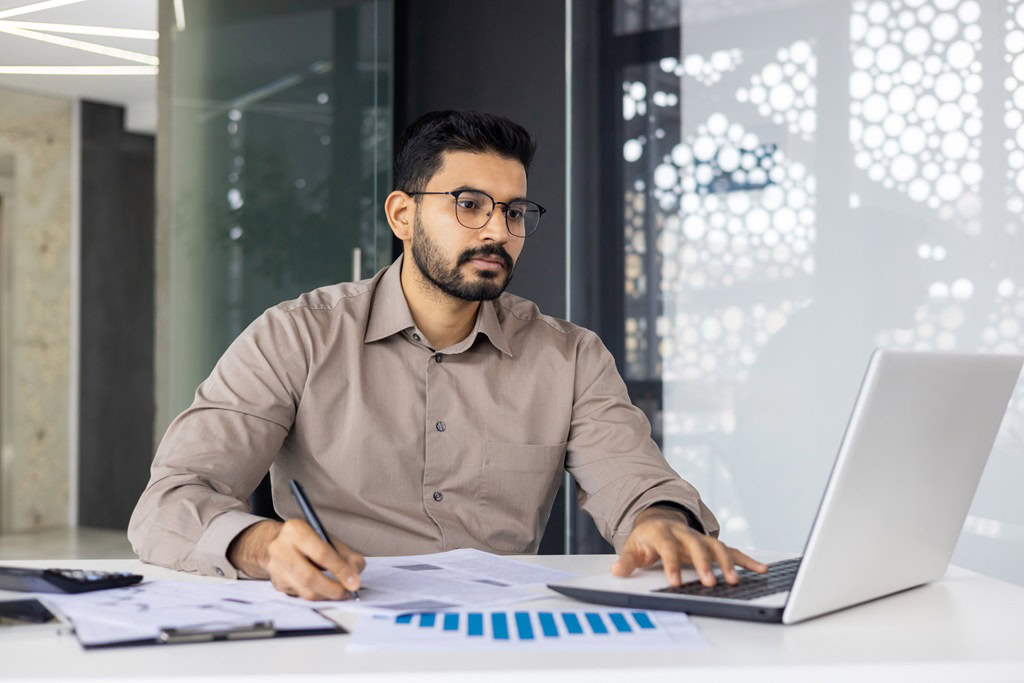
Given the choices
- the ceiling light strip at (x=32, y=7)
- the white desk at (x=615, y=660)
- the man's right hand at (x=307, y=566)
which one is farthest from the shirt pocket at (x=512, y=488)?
the ceiling light strip at (x=32, y=7)

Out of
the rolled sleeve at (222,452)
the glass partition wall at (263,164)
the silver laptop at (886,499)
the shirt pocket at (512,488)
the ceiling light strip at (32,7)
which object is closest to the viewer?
the silver laptop at (886,499)

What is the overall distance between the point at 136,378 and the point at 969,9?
241 inches

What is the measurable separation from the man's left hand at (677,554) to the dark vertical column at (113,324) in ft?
21.8

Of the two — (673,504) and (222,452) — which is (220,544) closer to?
(222,452)

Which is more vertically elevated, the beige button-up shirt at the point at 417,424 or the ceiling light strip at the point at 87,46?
the ceiling light strip at the point at 87,46

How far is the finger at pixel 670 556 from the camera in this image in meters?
1.21

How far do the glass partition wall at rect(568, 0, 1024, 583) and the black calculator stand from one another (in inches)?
93.0

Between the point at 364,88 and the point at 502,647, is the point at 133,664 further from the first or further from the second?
the point at 364,88

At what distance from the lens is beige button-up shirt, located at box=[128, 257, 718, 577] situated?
69.9 inches

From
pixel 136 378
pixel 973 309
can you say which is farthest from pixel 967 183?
pixel 136 378

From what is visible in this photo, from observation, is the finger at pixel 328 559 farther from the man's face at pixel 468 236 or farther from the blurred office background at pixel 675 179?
the blurred office background at pixel 675 179

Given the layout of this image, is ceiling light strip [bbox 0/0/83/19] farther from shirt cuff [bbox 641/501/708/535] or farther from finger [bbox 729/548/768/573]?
finger [bbox 729/548/768/573]

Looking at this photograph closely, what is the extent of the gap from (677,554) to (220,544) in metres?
0.55

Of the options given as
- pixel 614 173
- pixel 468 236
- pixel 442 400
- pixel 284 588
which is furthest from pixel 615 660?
pixel 614 173
